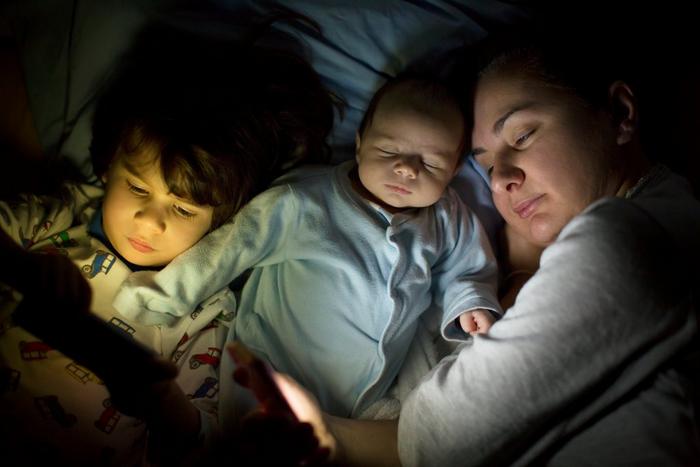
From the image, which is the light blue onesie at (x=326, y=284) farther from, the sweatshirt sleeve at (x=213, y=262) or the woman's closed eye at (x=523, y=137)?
the woman's closed eye at (x=523, y=137)

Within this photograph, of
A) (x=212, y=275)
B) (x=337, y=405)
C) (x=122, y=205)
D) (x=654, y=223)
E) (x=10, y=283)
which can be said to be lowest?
(x=337, y=405)

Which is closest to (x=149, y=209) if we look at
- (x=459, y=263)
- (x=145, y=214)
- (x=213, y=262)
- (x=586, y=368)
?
(x=145, y=214)

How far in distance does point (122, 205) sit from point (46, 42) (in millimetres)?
498

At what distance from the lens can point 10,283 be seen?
0.71 meters

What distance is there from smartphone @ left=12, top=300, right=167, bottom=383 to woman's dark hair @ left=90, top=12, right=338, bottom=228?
0.50 metres

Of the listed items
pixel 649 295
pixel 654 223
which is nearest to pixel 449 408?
pixel 649 295

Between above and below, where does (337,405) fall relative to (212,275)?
below

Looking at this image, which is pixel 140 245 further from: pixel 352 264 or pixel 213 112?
pixel 352 264

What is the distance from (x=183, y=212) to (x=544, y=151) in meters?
0.87

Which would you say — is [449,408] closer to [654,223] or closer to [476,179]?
[654,223]

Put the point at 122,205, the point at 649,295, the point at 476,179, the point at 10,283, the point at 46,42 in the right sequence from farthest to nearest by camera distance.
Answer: the point at 476,179 → the point at 46,42 → the point at 122,205 → the point at 649,295 → the point at 10,283

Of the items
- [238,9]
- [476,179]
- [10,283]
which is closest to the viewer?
[10,283]

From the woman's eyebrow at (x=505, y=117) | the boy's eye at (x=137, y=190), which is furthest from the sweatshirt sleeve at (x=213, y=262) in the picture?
the woman's eyebrow at (x=505, y=117)

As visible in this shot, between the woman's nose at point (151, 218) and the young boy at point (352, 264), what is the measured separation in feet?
0.32
